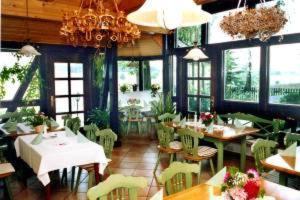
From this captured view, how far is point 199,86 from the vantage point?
6770mm

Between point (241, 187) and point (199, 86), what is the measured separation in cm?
500

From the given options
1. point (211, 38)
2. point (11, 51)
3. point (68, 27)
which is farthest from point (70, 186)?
point (211, 38)

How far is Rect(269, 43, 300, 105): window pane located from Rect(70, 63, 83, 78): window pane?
15.9ft

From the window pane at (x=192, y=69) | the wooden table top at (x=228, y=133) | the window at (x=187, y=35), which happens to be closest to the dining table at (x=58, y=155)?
the wooden table top at (x=228, y=133)

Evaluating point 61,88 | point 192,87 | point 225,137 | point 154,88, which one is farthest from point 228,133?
point 61,88

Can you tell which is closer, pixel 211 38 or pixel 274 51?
pixel 274 51

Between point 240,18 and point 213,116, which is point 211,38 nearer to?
point 213,116

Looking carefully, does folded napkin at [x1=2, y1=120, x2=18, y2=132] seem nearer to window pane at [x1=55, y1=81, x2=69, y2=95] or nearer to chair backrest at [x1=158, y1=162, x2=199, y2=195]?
window pane at [x1=55, y1=81, x2=69, y2=95]

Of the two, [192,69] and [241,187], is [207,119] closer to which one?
[192,69]

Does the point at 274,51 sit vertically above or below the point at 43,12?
below

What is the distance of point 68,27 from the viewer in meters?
3.35

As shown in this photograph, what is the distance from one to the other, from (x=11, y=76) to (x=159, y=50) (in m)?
4.11

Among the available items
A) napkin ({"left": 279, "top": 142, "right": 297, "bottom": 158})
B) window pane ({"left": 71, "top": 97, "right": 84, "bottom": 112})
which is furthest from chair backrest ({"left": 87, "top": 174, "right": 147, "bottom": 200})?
window pane ({"left": 71, "top": 97, "right": 84, "bottom": 112})

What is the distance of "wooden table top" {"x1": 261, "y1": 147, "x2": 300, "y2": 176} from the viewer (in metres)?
2.94
